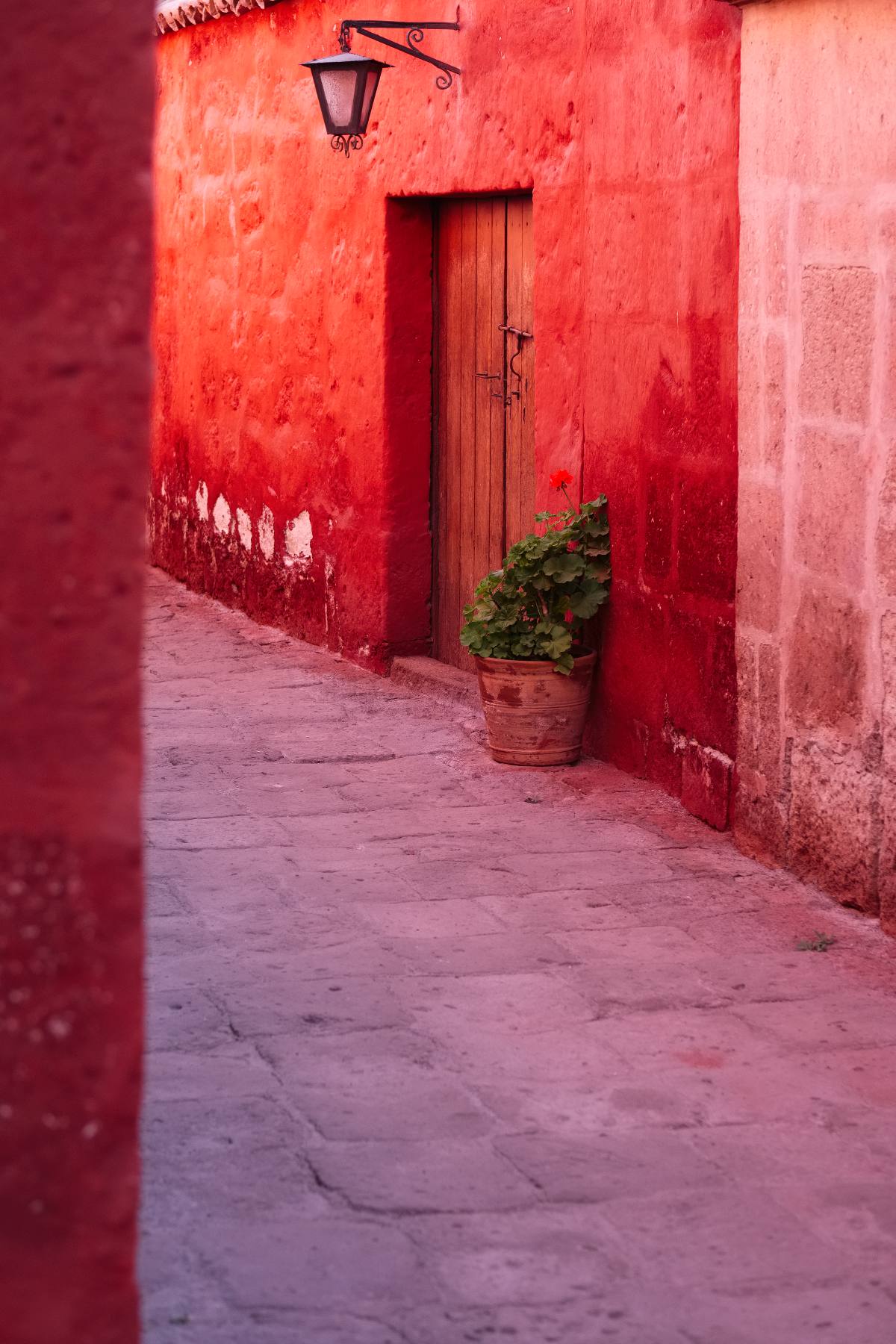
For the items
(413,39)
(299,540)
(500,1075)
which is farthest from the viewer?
(299,540)

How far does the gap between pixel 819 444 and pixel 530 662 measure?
64.0 inches

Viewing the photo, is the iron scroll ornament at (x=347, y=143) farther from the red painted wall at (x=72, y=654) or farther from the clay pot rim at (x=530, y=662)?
the red painted wall at (x=72, y=654)

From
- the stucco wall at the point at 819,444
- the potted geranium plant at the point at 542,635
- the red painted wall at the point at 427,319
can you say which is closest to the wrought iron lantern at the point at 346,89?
the red painted wall at the point at 427,319

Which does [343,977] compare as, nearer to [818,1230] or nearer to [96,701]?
[818,1230]

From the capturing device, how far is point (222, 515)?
33.8 feet

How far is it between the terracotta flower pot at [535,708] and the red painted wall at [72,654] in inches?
183

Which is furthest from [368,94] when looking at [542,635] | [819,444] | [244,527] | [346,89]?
[819,444]

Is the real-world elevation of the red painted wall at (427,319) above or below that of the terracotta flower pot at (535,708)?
above

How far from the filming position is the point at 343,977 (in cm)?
447

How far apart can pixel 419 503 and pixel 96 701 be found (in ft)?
21.3

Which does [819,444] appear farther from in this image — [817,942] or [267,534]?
[267,534]

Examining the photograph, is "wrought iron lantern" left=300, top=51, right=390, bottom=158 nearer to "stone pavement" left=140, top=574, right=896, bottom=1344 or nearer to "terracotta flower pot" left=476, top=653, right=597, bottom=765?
"terracotta flower pot" left=476, top=653, right=597, bottom=765

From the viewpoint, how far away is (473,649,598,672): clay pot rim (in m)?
6.45

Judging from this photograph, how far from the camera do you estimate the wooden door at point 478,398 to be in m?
7.36
